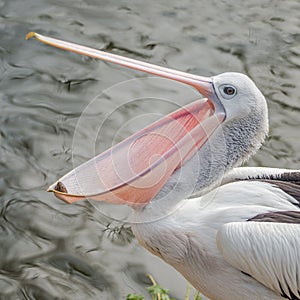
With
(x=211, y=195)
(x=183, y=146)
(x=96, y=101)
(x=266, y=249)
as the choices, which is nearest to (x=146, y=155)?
(x=183, y=146)

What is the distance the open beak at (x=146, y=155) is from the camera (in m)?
2.92

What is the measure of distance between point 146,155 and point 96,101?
2.10m

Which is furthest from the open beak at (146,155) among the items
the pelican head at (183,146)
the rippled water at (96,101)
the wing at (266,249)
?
the rippled water at (96,101)

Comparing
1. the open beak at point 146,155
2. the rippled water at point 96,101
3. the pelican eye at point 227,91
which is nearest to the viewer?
the open beak at point 146,155

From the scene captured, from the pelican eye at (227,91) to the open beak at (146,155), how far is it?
0.04 m

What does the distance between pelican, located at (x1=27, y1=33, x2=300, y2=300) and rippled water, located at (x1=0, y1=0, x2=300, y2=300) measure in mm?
532

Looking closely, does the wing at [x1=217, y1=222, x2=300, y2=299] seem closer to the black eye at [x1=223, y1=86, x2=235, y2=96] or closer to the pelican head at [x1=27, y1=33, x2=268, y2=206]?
the pelican head at [x1=27, y1=33, x2=268, y2=206]

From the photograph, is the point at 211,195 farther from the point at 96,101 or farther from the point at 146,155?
the point at 96,101

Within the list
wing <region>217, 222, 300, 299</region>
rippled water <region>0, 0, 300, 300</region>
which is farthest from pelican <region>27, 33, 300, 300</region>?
rippled water <region>0, 0, 300, 300</region>

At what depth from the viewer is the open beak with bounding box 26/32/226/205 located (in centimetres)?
292

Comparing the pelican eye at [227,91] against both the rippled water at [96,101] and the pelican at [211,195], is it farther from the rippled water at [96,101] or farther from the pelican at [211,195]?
the rippled water at [96,101]

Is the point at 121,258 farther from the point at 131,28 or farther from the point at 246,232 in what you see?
the point at 131,28

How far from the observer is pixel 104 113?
195 inches

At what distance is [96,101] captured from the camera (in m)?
5.05
